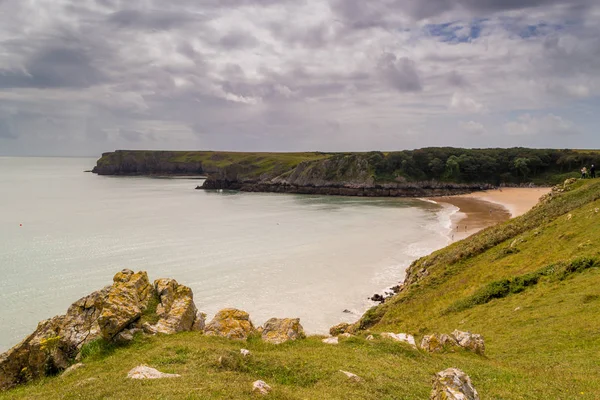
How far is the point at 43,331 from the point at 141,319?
14.3ft

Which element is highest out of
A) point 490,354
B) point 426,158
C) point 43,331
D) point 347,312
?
point 426,158

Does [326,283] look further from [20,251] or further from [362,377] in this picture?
[20,251]

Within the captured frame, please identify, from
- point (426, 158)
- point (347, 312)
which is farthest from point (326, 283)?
point (426, 158)

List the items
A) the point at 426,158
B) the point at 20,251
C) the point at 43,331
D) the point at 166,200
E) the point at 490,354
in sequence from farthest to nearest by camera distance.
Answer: the point at 426,158, the point at 166,200, the point at 20,251, the point at 490,354, the point at 43,331

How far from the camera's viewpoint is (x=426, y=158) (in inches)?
6811

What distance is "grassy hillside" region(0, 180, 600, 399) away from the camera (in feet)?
41.4

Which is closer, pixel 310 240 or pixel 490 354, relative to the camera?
pixel 490 354

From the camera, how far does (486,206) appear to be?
11250 cm

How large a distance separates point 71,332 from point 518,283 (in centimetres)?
2869

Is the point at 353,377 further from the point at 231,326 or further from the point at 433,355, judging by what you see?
the point at 231,326

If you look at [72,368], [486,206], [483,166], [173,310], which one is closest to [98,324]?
[72,368]

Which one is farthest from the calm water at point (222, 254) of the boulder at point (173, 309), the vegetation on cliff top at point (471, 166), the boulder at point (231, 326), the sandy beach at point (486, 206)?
the vegetation on cliff top at point (471, 166)

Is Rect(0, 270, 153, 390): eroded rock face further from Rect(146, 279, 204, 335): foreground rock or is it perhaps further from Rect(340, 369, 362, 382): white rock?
Rect(340, 369, 362, 382): white rock

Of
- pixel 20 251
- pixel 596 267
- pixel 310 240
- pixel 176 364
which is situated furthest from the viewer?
pixel 310 240
